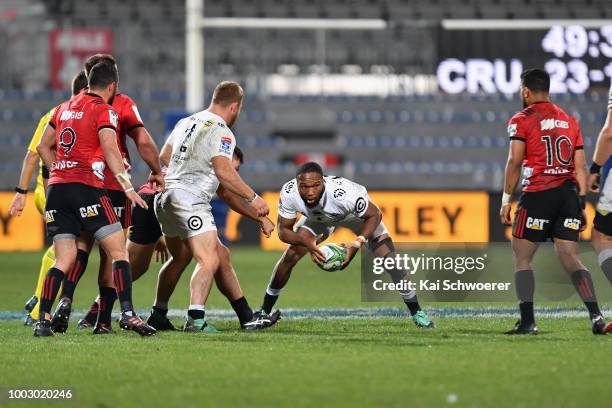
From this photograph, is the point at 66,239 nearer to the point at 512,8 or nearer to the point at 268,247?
the point at 268,247

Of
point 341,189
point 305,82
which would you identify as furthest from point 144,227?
point 305,82

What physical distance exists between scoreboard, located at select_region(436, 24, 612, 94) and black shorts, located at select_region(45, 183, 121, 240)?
1132 cm

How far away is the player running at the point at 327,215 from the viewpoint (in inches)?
352

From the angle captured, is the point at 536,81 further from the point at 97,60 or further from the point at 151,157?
the point at 97,60

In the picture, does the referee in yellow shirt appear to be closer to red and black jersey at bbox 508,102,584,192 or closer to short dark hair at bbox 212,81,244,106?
short dark hair at bbox 212,81,244,106

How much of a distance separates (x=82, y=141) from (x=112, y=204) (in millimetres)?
723

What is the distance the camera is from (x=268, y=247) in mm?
21469

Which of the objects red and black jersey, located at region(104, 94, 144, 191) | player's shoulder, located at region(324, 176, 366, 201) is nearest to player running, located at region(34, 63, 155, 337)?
red and black jersey, located at region(104, 94, 144, 191)

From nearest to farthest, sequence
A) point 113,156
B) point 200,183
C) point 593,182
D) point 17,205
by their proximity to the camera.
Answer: point 113,156 < point 593,182 < point 200,183 < point 17,205

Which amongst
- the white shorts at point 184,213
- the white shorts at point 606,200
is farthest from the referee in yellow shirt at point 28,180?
the white shorts at point 606,200

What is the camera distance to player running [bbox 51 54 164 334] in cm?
878

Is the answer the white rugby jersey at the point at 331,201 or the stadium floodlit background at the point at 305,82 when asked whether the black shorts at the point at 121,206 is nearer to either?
the white rugby jersey at the point at 331,201

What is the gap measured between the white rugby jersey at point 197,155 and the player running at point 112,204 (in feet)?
0.75

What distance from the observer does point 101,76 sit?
8.56 meters
